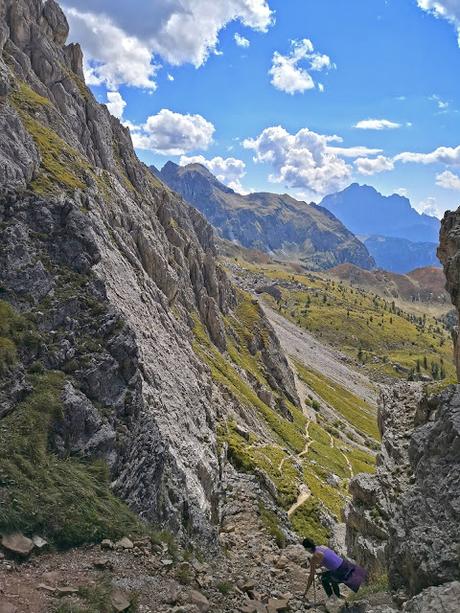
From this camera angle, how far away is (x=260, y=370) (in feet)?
373

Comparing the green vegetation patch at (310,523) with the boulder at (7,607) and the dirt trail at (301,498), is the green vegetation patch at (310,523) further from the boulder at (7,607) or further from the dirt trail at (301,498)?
the boulder at (7,607)

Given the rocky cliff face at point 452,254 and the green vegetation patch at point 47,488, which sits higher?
the rocky cliff face at point 452,254

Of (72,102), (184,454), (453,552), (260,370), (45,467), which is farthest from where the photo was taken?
(260,370)

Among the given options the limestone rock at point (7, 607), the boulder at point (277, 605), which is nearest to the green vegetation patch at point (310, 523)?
the boulder at point (277, 605)

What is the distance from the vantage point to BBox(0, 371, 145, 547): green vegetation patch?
19.8 metres

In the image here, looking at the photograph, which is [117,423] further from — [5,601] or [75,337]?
[5,601]

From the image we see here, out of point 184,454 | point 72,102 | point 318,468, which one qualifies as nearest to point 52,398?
point 184,454

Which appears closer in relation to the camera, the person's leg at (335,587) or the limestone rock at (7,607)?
the limestone rock at (7,607)

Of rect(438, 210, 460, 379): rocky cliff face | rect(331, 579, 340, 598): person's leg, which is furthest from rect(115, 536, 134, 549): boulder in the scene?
rect(438, 210, 460, 379): rocky cliff face

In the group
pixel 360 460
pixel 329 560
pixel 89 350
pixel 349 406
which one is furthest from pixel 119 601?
pixel 349 406

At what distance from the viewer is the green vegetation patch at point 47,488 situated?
19.8 m

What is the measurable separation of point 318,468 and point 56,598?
211ft

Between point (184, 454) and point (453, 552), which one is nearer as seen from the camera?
point (453, 552)

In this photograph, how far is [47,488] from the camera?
21.2 metres
